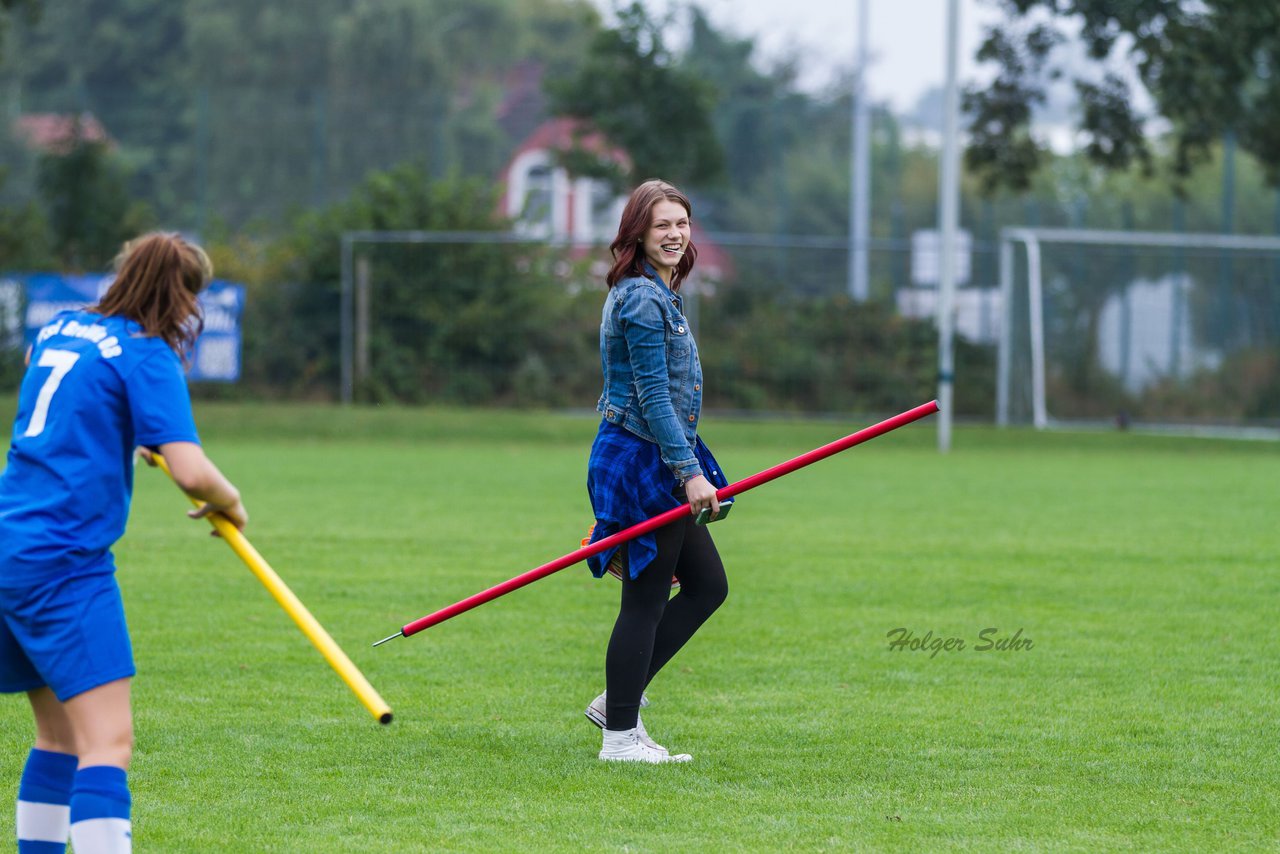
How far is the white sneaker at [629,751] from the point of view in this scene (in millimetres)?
5305

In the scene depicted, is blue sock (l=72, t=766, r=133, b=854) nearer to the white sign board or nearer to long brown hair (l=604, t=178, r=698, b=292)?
long brown hair (l=604, t=178, r=698, b=292)

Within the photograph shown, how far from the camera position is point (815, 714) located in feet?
19.8

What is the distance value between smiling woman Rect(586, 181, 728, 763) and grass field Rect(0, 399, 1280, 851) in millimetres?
315

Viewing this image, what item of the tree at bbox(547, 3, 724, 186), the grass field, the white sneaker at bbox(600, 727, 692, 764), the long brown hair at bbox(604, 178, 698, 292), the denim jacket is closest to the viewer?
the grass field

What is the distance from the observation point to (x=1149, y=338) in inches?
920

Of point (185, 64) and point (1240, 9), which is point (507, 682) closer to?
point (1240, 9)

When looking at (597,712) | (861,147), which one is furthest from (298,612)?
(861,147)

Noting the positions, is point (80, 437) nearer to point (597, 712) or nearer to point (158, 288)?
point (158, 288)

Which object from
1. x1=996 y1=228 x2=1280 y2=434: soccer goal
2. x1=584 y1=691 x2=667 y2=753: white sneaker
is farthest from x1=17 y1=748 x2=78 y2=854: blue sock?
x1=996 y1=228 x2=1280 y2=434: soccer goal

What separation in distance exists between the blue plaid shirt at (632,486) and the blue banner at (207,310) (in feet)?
57.2

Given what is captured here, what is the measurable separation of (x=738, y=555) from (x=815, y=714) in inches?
174

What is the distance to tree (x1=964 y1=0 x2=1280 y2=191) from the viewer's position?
20.5m

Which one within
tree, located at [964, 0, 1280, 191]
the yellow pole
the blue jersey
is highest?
tree, located at [964, 0, 1280, 191]

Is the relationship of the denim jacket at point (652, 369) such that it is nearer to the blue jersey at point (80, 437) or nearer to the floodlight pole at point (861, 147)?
the blue jersey at point (80, 437)
